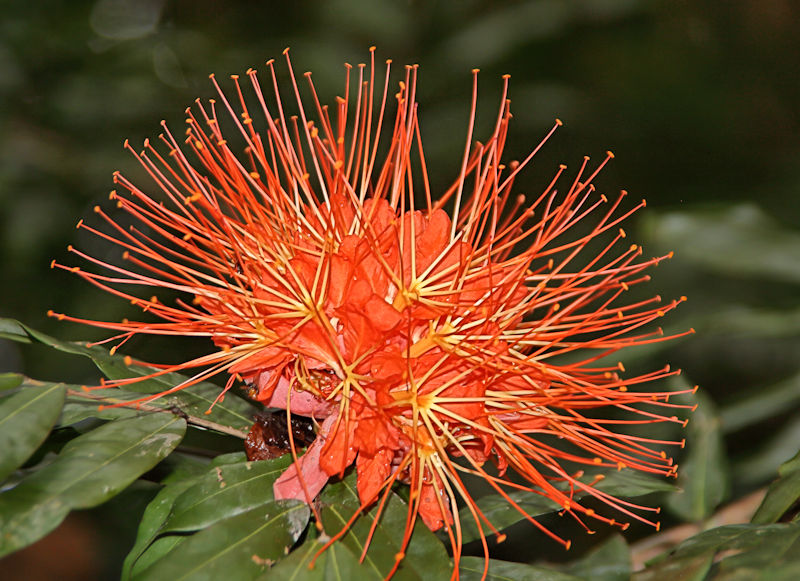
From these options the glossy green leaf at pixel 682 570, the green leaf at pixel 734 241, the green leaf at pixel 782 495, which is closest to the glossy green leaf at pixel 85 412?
the glossy green leaf at pixel 682 570

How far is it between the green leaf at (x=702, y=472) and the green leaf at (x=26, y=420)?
1.06 metres

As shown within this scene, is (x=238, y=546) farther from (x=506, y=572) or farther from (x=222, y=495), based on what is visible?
(x=506, y=572)

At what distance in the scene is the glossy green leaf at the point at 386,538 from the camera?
83cm

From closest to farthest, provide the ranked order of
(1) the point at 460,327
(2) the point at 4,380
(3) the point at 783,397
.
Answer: (2) the point at 4,380 < (1) the point at 460,327 < (3) the point at 783,397

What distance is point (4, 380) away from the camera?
32.9 inches

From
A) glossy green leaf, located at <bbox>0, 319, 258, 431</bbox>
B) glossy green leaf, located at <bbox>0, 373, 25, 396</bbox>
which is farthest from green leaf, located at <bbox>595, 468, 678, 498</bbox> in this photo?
glossy green leaf, located at <bbox>0, 373, 25, 396</bbox>

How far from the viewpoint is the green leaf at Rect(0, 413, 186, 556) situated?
699 mm

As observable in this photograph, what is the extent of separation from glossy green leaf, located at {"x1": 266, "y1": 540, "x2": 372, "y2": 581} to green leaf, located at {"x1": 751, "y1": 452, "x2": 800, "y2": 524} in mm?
585

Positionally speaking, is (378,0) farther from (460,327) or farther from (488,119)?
(460,327)

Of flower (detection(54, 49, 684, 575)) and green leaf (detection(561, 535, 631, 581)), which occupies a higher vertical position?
flower (detection(54, 49, 684, 575))

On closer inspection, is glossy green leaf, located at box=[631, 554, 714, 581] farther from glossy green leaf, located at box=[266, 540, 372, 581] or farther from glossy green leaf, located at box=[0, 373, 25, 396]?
glossy green leaf, located at box=[0, 373, 25, 396]

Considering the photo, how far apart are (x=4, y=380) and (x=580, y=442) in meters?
0.75

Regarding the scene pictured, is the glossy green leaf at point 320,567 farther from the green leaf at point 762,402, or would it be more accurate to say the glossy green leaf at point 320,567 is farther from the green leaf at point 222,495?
the green leaf at point 762,402

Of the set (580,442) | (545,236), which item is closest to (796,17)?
(545,236)
